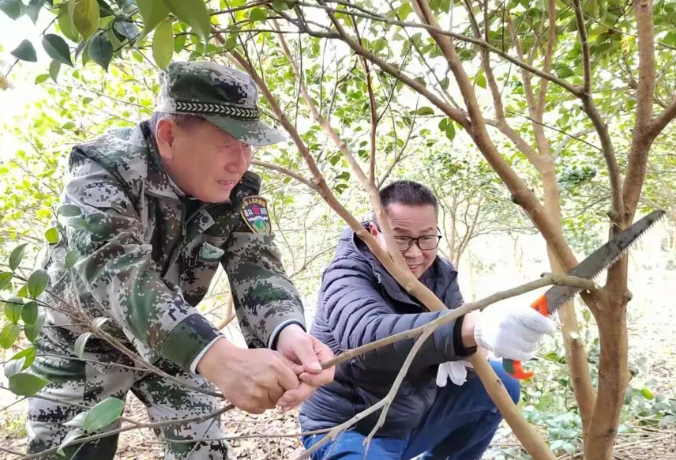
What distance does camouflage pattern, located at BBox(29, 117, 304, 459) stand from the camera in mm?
1040

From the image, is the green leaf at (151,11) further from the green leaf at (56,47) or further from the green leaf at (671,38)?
the green leaf at (671,38)

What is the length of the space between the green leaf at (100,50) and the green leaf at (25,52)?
12 centimetres

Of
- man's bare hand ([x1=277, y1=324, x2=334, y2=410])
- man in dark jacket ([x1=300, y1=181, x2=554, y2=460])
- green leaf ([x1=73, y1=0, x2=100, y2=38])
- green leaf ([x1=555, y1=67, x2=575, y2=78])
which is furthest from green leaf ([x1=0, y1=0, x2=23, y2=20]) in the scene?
green leaf ([x1=555, y1=67, x2=575, y2=78])

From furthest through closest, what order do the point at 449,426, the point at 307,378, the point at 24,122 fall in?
the point at 24,122
the point at 449,426
the point at 307,378

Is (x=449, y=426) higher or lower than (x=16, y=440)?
higher

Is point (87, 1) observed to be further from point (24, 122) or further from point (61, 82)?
point (24, 122)

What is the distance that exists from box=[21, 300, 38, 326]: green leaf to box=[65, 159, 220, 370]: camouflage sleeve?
0.80ft

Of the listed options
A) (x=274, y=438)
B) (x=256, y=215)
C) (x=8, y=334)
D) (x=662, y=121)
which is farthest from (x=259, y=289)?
(x=274, y=438)

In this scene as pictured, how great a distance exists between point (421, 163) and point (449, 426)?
10.9ft

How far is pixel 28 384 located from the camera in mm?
737

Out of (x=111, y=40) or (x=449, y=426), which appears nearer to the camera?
(x=111, y=40)

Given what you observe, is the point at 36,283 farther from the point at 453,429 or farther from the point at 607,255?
the point at 453,429

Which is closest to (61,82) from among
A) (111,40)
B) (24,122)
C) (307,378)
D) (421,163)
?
(24,122)

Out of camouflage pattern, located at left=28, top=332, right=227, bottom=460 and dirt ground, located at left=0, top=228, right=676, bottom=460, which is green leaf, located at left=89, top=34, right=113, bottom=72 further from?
camouflage pattern, located at left=28, top=332, right=227, bottom=460
